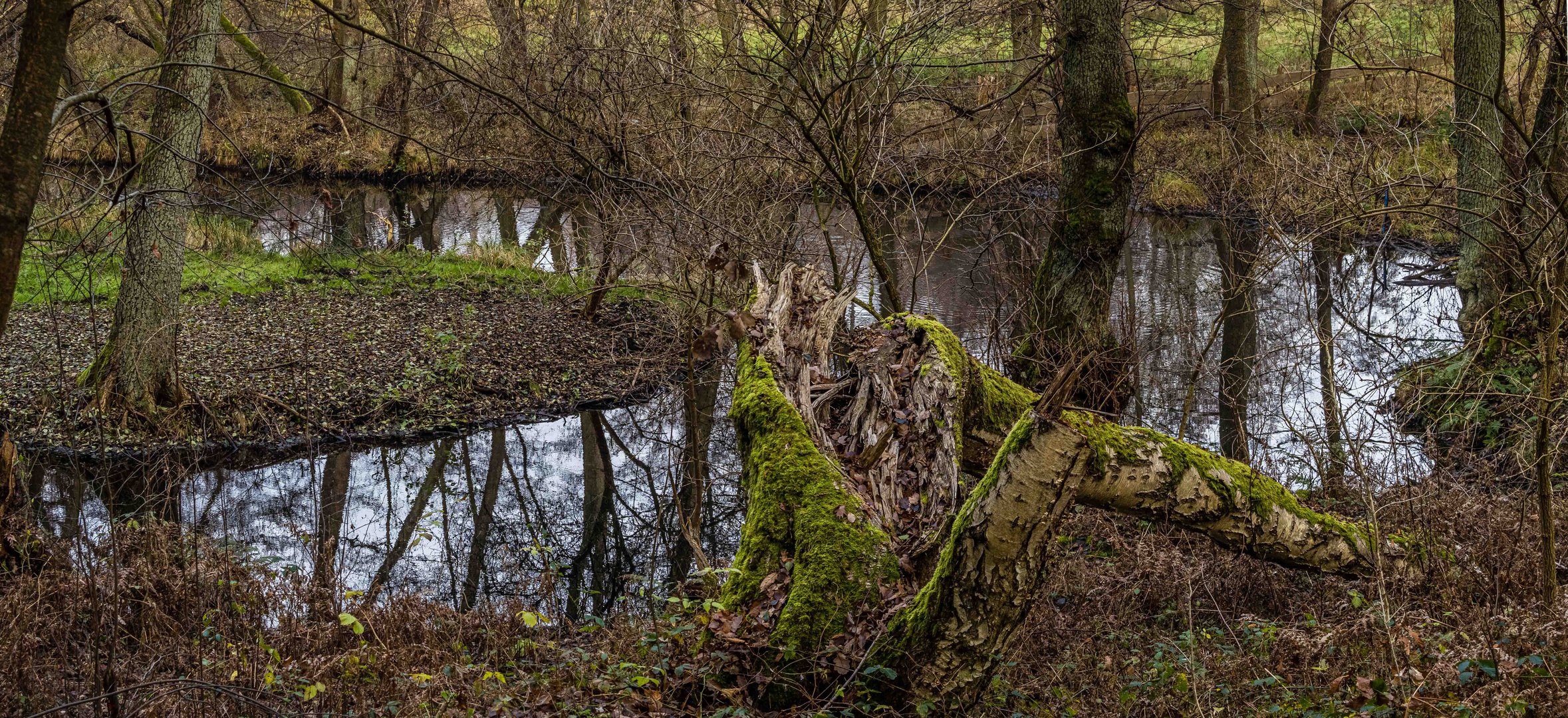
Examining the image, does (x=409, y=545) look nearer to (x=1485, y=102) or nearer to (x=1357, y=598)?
(x=1357, y=598)

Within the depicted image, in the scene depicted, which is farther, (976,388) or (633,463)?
(633,463)

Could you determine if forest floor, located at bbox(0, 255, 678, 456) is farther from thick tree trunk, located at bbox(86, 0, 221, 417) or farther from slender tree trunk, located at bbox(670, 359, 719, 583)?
slender tree trunk, located at bbox(670, 359, 719, 583)

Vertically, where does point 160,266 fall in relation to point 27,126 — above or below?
above

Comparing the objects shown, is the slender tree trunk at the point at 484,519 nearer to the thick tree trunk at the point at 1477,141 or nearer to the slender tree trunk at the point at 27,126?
the slender tree trunk at the point at 27,126

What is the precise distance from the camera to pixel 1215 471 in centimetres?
480

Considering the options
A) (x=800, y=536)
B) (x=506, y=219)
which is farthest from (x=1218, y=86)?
(x=800, y=536)

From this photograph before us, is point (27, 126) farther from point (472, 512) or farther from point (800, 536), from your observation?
point (472, 512)

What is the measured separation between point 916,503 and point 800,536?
731 mm

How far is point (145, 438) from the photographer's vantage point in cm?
1020

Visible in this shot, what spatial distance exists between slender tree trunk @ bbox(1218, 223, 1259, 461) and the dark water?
19 cm

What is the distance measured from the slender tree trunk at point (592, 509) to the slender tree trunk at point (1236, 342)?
17.1ft

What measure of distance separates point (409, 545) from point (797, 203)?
16.0 ft

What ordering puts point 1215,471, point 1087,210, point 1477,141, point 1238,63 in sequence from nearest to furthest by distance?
point 1215,471 → point 1087,210 → point 1477,141 → point 1238,63

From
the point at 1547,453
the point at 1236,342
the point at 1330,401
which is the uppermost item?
the point at 1236,342
